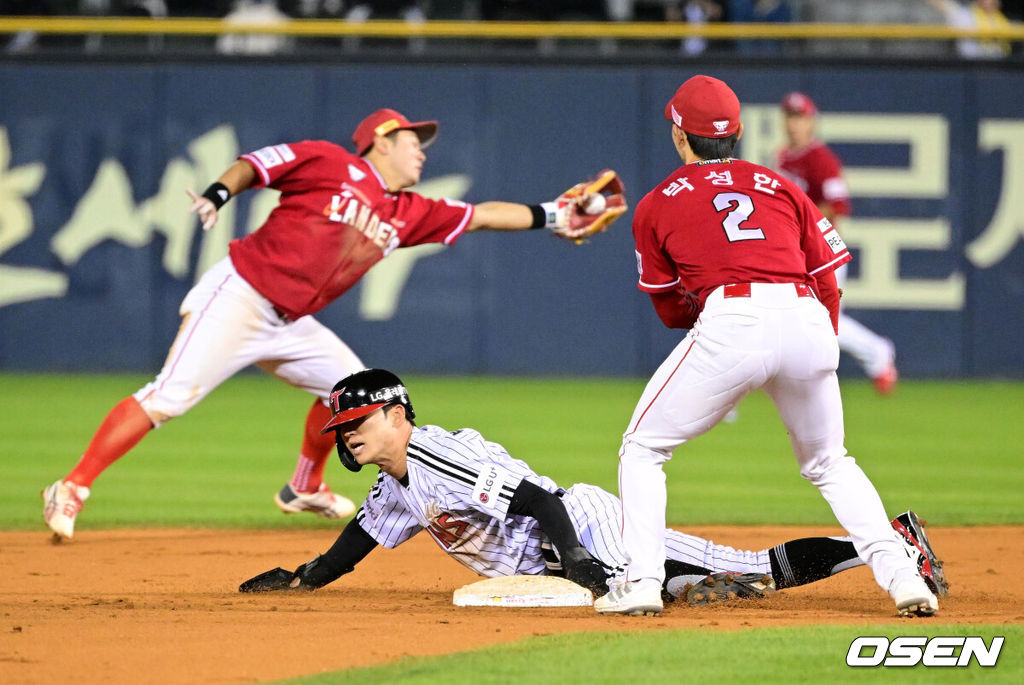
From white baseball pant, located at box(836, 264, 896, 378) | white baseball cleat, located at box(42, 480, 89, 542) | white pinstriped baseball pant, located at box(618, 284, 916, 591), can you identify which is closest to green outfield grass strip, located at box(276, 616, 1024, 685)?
white pinstriped baseball pant, located at box(618, 284, 916, 591)

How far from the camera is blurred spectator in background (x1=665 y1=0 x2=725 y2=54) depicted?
572 inches

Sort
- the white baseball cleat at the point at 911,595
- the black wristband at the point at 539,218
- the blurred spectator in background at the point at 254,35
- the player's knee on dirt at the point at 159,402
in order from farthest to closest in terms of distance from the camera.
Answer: the blurred spectator in background at the point at 254,35 < the black wristband at the point at 539,218 < the player's knee on dirt at the point at 159,402 < the white baseball cleat at the point at 911,595

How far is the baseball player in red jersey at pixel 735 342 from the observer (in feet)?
14.1

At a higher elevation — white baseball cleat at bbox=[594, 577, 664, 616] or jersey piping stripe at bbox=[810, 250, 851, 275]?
jersey piping stripe at bbox=[810, 250, 851, 275]

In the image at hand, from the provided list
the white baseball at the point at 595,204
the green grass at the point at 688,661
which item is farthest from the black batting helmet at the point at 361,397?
the white baseball at the point at 595,204

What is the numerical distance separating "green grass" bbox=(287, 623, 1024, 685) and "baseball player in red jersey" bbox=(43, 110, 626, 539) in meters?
2.81

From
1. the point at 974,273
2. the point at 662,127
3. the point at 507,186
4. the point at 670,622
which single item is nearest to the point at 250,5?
the point at 507,186

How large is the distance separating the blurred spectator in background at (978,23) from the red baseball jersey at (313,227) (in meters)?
9.40

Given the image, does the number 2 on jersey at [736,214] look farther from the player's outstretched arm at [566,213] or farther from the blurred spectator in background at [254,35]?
the blurred spectator in background at [254,35]

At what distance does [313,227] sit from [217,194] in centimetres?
58

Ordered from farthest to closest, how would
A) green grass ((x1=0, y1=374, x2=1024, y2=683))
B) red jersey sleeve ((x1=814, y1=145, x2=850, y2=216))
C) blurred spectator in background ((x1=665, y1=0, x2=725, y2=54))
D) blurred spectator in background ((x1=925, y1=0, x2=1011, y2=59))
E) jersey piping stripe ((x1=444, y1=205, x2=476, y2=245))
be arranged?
blurred spectator in background ((x1=665, y1=0, x2=725, y2=54)), blurred spectator in background ((x1=925, y1=0, x2=1011, y2=59)), red jersey sleeve ((x1=814, y1=145, x2=850, y2=216)), jersey piping stripe ((x1=444, y1=205, x2=476, y2=245)), green grass ((x1=0, y1=374, x2=1024, y2=683))

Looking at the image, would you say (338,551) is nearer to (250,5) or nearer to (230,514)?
(230,514)

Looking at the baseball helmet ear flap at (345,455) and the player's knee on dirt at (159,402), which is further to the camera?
the player's knee on dirt at (159,402)

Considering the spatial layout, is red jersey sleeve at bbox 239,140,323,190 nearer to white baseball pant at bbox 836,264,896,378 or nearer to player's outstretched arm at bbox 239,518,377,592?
player's outstretched arm at bbox 239,518,377,592
